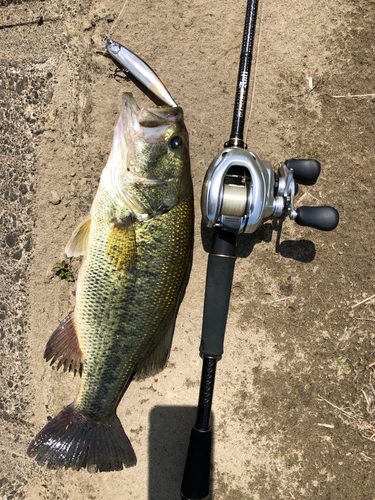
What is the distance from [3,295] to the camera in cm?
229

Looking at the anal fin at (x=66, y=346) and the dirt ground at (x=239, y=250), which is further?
the dirt ground at (x=239, y=250)

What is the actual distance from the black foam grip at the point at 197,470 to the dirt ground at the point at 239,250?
31cm

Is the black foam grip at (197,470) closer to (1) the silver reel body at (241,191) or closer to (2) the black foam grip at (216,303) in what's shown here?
(2) the black foam grip at (216,303)

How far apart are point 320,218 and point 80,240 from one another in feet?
4.63

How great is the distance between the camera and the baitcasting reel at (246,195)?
176cm

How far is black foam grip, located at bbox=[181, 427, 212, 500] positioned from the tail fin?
1.10 feet

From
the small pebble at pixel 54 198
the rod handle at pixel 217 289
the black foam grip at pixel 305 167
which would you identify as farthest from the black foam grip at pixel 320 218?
the small pebble at pixel 54 198

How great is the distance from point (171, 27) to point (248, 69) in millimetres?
655

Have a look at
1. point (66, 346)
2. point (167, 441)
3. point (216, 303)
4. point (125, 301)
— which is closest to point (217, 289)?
point (216, 303)

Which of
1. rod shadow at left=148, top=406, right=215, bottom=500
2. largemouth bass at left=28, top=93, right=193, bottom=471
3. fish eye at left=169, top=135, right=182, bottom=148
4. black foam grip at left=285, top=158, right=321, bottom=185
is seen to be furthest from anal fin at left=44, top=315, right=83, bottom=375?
black foam grip at left=285, top=158, right=321, bottom=185

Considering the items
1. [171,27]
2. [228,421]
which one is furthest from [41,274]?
[171,27]

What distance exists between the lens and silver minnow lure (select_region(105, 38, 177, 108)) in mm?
2102

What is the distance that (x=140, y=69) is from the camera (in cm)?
211

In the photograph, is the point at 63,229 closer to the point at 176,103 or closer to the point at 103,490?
the point at 176,103
